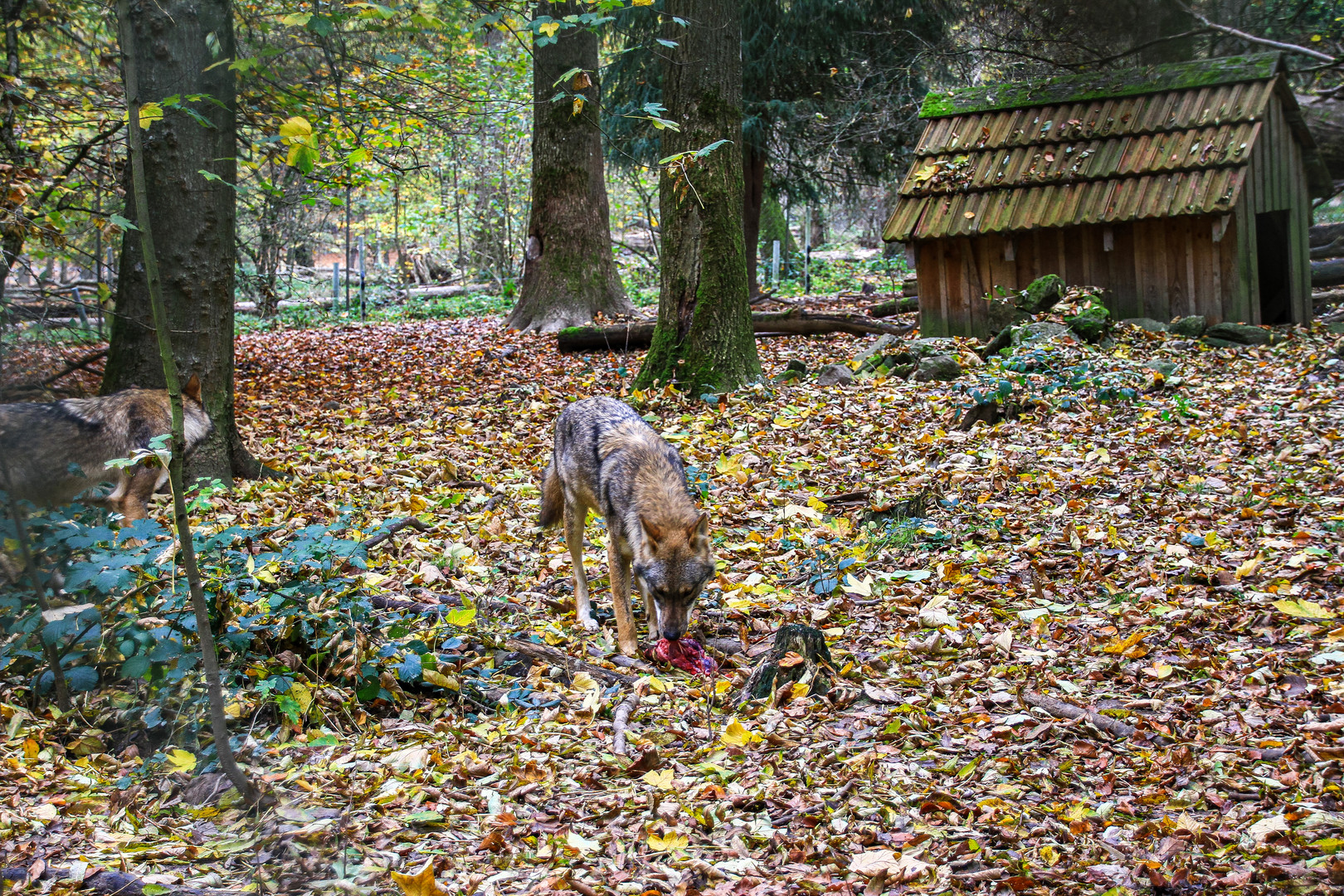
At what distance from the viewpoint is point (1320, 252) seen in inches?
904

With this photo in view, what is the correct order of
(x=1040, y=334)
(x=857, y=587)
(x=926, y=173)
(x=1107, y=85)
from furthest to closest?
(x=926, y=173)
(x=1107, y=85)
(x=1040, y=334)
(x=857, y=587)

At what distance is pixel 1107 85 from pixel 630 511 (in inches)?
542

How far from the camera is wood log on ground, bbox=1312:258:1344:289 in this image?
21250 mm

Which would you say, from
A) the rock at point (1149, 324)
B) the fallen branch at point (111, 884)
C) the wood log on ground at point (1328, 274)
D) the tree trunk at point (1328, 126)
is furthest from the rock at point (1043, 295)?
the fallen branch at point (111, 884)

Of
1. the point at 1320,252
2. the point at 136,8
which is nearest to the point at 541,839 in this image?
the point at 136,8

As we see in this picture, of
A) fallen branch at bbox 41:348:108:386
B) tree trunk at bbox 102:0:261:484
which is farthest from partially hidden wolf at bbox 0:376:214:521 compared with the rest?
fallen branch at bbox 41:348:108:386

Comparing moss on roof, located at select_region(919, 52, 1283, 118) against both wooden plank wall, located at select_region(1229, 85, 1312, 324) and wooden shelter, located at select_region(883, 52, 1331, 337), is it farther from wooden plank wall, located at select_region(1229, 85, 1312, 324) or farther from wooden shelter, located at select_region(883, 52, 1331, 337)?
wooden plank wall, located at select_region(1229, 85, 1312, 324)

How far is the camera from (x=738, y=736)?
15.0 ft

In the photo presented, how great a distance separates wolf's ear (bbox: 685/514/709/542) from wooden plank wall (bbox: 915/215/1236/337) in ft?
36.1

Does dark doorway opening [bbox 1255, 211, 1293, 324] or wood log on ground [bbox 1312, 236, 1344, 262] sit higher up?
wood log on ground [bbox 1312, 236, 1344, 262]

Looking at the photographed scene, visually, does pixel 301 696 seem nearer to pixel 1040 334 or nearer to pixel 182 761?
pixel 182 761

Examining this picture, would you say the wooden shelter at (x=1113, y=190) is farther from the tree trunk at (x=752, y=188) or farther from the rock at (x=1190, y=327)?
the tree trunk at (x=752, y=188)

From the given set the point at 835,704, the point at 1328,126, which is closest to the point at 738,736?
the point at 835,704

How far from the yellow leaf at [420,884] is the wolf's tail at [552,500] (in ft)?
12.2
